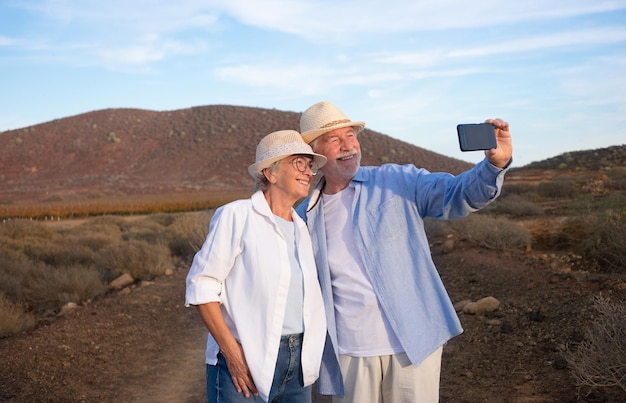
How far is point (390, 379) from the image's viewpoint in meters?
3.29

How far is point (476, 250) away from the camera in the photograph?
43.2ft

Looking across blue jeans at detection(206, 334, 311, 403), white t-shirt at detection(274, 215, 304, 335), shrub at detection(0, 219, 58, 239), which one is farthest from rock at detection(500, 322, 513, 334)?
shrub at detection(0, 219, 58, 239)

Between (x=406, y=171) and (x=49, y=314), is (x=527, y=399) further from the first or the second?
(x=49, y=314)

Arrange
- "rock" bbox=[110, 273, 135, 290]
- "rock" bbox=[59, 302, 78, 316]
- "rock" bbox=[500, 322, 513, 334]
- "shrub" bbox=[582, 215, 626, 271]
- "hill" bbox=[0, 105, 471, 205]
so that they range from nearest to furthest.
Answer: "rock" bbox=[500, 322, 513, 334]
"shrub" bbox=[582, 215, 626, 271]
"rock" bbox=[59, 302, 78, 316]
"rock" bbox=[110, 273, 135, 290]
"hill" bbox=[0, 105, 471, 205]

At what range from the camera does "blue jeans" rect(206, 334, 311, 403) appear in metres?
3.02

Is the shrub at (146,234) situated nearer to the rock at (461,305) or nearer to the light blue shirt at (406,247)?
the rock at (461,305)

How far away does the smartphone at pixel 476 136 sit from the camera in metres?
3.03

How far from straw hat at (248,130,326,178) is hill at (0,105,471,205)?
47.5 meters

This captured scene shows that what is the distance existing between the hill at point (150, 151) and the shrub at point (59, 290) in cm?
3870

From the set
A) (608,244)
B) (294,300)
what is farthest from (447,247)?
(294,300)

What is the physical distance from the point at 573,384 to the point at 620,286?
2.78m

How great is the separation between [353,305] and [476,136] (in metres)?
0.98

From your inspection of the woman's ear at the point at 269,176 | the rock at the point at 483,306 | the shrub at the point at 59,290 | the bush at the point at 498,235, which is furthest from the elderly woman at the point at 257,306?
the bush at the point at 498,235

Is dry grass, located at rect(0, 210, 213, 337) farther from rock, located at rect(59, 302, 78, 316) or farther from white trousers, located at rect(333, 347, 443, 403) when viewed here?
white trousers, located at rect(333, 347, 443, 403)
